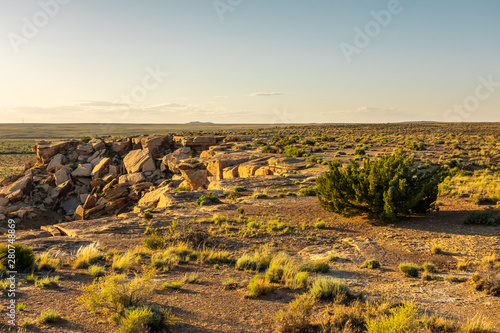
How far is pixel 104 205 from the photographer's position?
30.0 metres

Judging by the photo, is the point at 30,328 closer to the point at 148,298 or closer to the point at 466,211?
the point at 148,298

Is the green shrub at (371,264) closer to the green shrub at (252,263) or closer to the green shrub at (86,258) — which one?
the green shrub at (252,263)

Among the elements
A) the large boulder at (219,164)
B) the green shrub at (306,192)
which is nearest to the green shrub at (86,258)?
the green shrub at (306,192)

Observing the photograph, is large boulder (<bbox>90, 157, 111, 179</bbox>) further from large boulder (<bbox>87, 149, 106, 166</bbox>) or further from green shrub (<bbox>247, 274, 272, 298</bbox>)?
green shrub (<bbox>247, 274, 272, 298</bbox>)

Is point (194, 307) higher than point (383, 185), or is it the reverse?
point (383, 185)

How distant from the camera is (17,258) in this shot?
909 cm

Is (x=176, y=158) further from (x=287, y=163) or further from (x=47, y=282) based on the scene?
(x=47, y=282)

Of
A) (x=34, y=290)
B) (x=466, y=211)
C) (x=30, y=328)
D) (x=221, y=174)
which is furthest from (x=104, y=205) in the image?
(x=466, y=211)

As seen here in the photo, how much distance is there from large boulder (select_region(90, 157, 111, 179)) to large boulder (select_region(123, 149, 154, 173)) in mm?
2126

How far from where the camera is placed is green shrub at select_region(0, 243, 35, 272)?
29.3ft

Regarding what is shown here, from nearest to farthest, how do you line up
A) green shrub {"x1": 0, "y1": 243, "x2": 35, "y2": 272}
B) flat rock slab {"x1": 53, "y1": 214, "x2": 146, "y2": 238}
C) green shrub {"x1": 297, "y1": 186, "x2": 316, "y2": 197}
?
green shrub {"x1": 0, "y1": 243, "x2": 35, "y2": 272}, flat rock slab {"x1": 53, "y1": 214, "x2": 146, "y2": 238}, green shrub {"x1": 297, "y1": 186, "x2": 316, "y2": 197}

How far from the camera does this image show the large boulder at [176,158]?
36906mm

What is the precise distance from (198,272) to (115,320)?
3.46 metres

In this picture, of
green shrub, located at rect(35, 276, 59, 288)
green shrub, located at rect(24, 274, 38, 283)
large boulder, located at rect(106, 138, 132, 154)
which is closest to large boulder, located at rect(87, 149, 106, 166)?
large boulder, located at rect(106, 138, 132, 154)
